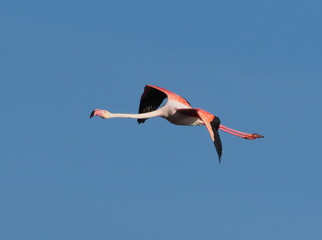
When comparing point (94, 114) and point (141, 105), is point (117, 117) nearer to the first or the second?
point (94, 114)

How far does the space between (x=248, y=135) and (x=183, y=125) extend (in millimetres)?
3185

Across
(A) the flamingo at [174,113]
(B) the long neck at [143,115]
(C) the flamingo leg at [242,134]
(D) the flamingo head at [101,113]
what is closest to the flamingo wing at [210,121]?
(A) the flamingo at [174,113]

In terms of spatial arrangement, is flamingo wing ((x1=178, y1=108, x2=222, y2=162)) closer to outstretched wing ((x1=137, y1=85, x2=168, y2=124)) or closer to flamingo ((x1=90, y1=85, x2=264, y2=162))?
flamingo ((x1=90, y1=85, x2=264, y2=162))

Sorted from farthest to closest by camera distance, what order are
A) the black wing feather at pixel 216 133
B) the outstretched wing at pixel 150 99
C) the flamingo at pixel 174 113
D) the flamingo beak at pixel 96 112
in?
the outstretched wing at pixel 150 99, the flamingo at pixel 174 113, the flamingo beak at pixel 96 112, the black wing feather at pixel 216 133

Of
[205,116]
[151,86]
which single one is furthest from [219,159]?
[151,86]

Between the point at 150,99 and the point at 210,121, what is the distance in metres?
7.10

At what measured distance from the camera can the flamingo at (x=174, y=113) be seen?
41969 mm

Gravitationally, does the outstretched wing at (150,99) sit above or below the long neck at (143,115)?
above

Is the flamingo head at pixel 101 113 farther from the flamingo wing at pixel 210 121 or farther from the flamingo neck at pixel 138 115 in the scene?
the flamingo wing at pixel 210 121

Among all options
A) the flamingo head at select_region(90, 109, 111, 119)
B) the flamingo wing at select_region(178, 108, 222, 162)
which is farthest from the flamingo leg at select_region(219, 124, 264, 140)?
the flamingo head at select_region(90, 109, 111, 119)

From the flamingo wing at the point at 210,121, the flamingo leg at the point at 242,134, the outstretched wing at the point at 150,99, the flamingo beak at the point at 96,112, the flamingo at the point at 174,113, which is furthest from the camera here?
the outstretched wing at the point at 150,99

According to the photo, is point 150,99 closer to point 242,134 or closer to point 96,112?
point 242,134

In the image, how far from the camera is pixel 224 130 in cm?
4559

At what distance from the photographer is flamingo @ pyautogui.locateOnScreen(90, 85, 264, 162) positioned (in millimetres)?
41969
